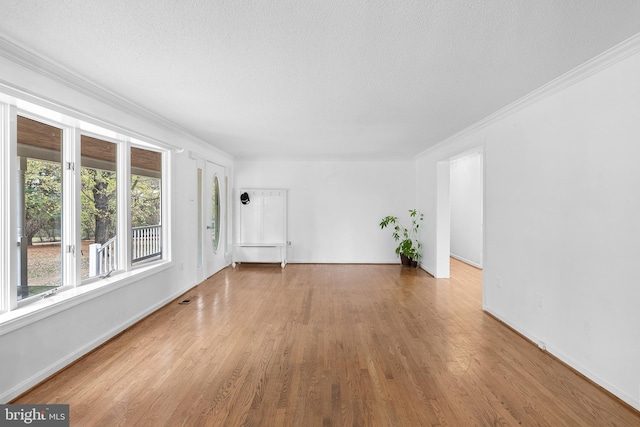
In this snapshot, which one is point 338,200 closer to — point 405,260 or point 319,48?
point 405,260

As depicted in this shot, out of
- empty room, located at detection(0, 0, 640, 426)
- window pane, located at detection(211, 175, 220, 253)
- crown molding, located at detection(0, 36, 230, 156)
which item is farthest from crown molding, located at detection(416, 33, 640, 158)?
window pane, located at detection(211, 175, 220, 253)

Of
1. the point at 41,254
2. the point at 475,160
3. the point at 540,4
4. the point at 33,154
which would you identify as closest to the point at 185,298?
the point at 41,254

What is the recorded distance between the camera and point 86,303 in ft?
9.34

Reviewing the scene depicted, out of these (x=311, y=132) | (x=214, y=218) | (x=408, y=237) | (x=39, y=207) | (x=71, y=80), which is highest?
(x=311, y=132)

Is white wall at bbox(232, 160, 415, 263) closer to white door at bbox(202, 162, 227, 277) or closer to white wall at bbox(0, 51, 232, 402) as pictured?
white door at bbox(202, 162, 227, 277)

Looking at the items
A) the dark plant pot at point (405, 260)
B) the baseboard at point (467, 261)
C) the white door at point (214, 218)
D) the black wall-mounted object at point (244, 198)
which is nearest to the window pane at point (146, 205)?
the white door at point (214, 218)

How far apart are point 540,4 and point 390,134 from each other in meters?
3.17

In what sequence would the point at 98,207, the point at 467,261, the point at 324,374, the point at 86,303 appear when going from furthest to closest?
1. the point at 467,261
2. the point at 98,207
3. the point at 86,303
4. the point at 324,374

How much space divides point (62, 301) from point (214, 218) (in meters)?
3.81

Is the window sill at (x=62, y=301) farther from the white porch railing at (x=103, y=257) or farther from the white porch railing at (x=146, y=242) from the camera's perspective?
the white porch railing at (x=146, y=242)

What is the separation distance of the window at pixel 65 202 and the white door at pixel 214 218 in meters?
1.56

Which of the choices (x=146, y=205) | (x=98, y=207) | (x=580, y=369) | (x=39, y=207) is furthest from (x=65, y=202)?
(x=580, y=369)

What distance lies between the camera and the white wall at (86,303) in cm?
216

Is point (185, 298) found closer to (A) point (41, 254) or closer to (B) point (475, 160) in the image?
(A) point (41, 254)
